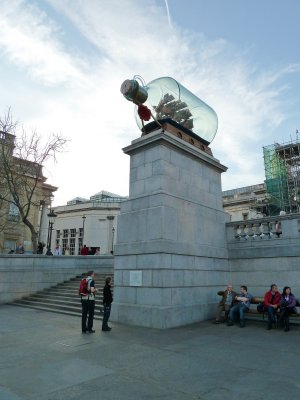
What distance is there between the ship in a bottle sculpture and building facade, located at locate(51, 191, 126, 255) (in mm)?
51494

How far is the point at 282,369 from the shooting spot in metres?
5.81

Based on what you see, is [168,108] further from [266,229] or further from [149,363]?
[149,363]

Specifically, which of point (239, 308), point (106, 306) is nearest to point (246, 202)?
point (239, 308)

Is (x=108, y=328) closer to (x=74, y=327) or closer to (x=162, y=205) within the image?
(x=74, y=327)

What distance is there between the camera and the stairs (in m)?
13.9

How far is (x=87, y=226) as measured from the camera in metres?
68.1

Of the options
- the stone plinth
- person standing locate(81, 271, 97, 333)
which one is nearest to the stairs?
the stone plinth

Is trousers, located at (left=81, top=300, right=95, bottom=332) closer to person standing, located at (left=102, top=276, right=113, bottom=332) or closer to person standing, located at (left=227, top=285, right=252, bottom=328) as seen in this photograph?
person standing, located at (left=102, top=276, right=113, bottom=332)

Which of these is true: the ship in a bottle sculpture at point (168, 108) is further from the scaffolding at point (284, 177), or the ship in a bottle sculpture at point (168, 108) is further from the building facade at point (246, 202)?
the building facade at point (246, 202)

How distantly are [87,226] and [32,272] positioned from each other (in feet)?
164

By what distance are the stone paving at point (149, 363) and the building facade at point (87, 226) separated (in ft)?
183

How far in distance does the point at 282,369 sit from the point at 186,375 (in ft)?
5.87

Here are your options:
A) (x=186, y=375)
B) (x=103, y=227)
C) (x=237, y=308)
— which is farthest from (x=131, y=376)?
(x=103, y=227)

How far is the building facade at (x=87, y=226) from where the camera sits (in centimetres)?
6694
